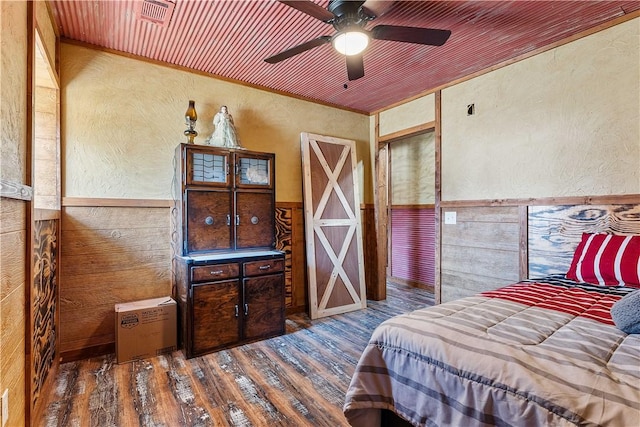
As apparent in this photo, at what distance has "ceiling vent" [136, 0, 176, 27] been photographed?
2205 mm

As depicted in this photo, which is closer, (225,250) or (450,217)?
(225,250)

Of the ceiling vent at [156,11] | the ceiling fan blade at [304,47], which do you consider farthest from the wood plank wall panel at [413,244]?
the ceiling vent at [156,11]

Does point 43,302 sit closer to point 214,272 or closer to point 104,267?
point 104,267

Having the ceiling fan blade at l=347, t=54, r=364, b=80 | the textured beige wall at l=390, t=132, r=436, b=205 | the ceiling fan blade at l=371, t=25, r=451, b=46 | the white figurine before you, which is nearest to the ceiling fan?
the ceiling fan blade at l=371, t=25, r=451, b=46

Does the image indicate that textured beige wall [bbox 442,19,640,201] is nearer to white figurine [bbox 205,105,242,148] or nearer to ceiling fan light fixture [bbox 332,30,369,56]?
ceiling fan light fixture [bbox 332,30,369,56]

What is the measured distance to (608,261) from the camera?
6.86 feet

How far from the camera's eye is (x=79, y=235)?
8.84ft

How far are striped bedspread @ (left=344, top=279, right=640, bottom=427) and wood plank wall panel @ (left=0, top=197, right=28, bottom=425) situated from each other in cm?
147

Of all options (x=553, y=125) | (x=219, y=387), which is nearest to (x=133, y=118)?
(x=219, y=387)

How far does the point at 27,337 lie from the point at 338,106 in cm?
382

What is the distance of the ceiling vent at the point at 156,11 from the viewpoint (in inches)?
86.8

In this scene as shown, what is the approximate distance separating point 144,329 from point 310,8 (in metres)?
2.76

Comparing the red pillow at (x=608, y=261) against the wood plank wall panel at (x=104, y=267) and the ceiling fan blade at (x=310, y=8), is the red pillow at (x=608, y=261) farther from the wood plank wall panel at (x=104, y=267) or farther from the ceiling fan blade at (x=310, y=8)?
the wood plank wall panel at (x=104, y=267)

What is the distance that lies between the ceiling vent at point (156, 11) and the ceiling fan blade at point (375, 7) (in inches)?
53.9
